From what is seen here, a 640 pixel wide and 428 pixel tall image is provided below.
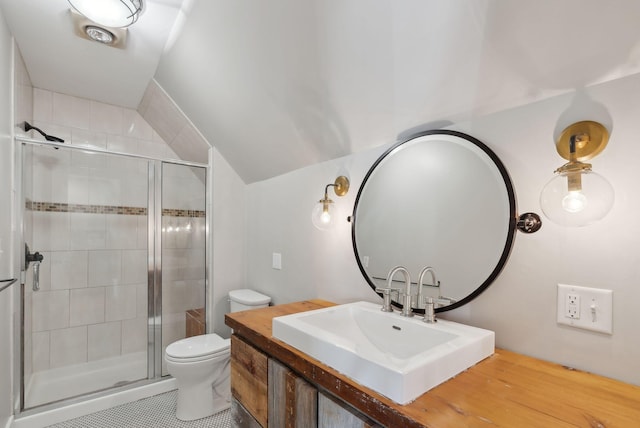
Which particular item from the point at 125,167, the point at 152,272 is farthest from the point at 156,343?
the point at 125,167

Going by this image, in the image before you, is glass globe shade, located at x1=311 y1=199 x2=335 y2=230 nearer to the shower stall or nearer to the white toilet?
the white toilet

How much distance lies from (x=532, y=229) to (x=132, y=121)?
10.6 ft

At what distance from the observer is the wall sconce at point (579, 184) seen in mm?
880

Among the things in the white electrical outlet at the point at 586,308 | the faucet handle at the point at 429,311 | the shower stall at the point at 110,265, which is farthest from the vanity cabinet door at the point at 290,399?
the shower stall at the point at 110,265

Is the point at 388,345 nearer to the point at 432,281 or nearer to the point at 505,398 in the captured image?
the point at 432,281

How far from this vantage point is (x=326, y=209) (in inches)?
69.6

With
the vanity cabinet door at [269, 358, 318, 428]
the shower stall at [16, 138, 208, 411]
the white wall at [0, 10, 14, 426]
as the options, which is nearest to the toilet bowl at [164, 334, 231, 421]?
the shower stall at [16, 138, 208, 411]

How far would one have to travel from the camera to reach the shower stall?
2361 millimetres

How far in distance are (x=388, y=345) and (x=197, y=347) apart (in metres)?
1.39

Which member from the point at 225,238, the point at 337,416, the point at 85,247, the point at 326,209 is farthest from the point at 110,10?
the point at 337,416

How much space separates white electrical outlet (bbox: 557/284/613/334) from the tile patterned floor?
1956 millimetres

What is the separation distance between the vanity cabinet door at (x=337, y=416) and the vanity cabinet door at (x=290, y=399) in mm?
27

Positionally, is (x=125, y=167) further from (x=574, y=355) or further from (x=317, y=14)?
(x=574, y=355)

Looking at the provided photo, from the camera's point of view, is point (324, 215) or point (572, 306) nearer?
point (572, 306)
